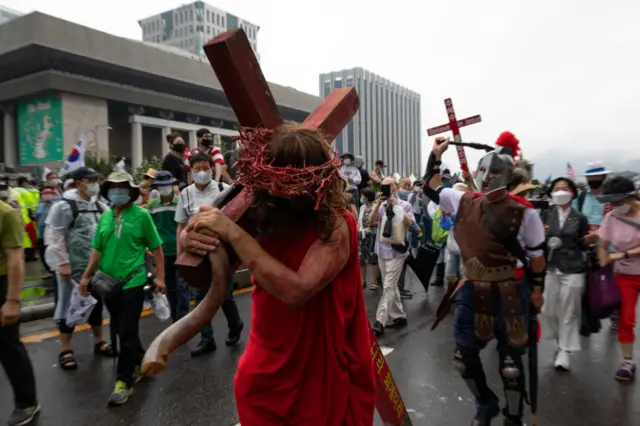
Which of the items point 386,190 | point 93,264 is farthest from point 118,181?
point 386,190

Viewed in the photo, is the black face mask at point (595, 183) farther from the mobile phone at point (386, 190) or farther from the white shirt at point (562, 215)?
the mobile phone at point (386, 190)

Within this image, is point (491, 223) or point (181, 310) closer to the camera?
point (491, 223)

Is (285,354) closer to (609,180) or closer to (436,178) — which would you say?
(436,178)

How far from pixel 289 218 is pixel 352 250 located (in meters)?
0.30

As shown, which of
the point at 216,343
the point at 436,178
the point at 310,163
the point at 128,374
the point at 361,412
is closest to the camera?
the point at 310,163

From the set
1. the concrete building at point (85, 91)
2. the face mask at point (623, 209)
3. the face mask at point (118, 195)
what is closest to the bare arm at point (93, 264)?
the face mask at point (118, 195)

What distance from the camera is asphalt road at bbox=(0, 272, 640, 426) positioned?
3803mm

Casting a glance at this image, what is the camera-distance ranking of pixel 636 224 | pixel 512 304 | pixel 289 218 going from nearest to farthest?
pixel 289 218, pixel 512 304, pixel 636 224

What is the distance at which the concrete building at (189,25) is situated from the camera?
99.4 metres

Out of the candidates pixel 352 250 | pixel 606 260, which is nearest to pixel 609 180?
pixel 606 260

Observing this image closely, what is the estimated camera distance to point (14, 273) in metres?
3.60

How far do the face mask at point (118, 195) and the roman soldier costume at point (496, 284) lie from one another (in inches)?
117

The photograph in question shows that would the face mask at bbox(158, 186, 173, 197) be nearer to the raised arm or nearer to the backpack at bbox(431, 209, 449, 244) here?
the raised arm

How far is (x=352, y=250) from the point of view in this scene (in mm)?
1880
